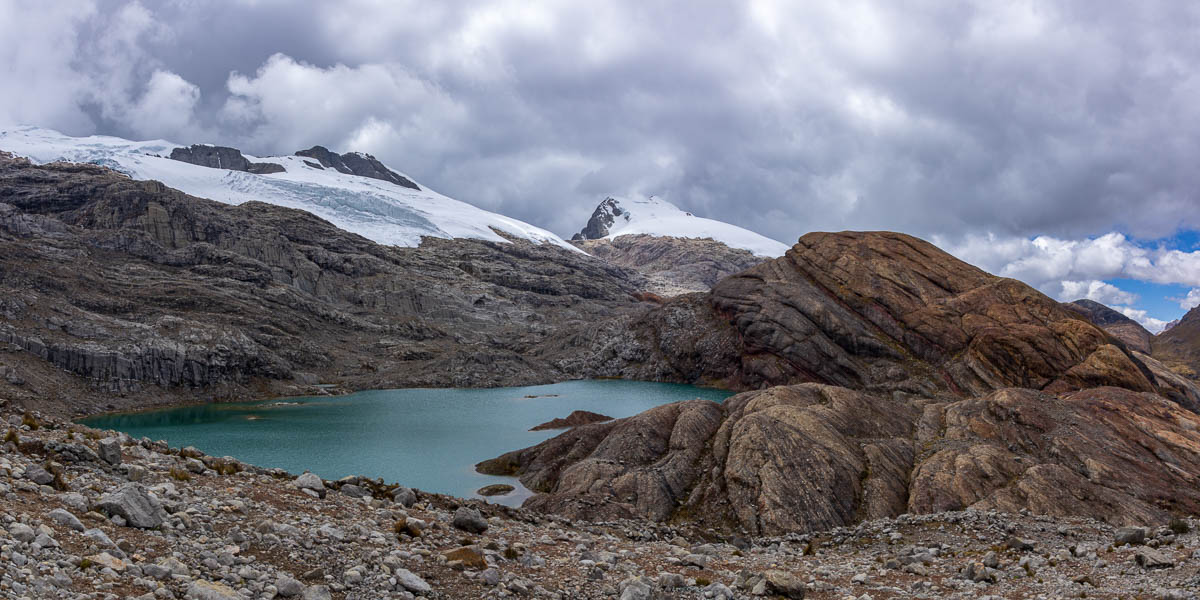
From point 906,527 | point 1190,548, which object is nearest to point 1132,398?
point 906,527

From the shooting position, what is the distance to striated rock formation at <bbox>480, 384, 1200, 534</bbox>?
129 feet

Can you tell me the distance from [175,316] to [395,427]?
224ft

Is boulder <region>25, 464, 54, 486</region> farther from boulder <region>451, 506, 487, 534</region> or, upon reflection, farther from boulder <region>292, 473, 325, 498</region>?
boulder <region>451, 506, 487, 534</region>

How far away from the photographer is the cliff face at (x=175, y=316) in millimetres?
107500

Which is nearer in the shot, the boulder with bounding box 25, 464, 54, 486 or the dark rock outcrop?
the boulder with bounding box 25, 464, 54, 486

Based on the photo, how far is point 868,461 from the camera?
144 ft

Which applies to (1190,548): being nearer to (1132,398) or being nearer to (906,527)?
(906,527)

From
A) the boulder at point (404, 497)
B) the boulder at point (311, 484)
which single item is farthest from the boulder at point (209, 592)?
the boulder at point (404, 497)

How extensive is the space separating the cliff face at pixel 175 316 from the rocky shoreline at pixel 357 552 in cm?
9895

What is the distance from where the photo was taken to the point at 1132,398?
5753 centimetres

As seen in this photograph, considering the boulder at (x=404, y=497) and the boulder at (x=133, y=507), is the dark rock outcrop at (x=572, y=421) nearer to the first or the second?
the boulder at (x=404, y=497)

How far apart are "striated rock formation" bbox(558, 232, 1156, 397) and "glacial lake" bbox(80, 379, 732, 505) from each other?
47.3ft

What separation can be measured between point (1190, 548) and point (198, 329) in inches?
5548

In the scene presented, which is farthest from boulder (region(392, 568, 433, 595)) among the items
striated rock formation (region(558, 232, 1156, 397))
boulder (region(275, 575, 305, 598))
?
striated rock formation (region(558, 232, 1156, 397))
